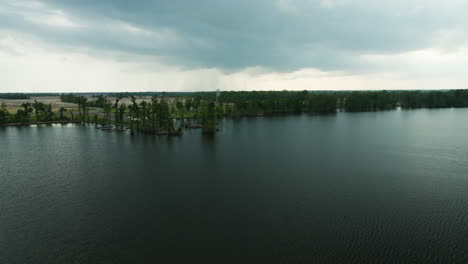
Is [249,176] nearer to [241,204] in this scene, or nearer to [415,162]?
[241,204]

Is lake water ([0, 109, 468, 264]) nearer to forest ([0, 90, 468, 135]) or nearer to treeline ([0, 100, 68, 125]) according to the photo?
forest ([0, 90, 468, 135])

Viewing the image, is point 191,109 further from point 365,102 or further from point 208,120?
point 365,102

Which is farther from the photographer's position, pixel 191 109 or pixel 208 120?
pixel 191 109

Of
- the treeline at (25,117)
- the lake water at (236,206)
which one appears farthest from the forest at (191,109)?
the lake water at (236,206)

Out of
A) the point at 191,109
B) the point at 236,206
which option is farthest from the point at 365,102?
the point at 236,206

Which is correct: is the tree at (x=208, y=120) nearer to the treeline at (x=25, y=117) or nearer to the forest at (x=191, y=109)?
the forest at (x=191, y=109)

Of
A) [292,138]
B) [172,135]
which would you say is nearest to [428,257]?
[292,138]

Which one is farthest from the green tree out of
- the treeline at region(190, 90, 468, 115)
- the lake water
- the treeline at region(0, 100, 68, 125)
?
the treeline at region(190, 90, 468, 115)
